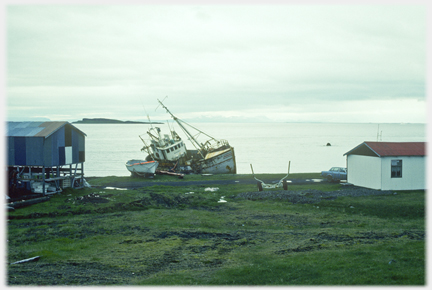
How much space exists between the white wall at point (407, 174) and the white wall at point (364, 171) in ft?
1.80

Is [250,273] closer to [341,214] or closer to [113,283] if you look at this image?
[113,283]

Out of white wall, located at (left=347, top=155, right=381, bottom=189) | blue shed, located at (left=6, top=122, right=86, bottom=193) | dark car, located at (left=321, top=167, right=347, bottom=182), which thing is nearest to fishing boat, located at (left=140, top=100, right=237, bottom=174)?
dark car, located at (left=321, top=167, right=347, bottom=182)

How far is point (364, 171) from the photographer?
30344 millimetres

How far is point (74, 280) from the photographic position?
10.4 m

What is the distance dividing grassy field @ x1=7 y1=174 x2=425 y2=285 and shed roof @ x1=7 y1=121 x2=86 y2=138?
549cm

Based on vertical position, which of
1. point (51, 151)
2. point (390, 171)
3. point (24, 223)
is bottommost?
point (24, 223)

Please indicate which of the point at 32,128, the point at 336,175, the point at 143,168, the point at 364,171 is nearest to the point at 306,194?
the point at 364,171

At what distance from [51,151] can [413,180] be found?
98.5 ft

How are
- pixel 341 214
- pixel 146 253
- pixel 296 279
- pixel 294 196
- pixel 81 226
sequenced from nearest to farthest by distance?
pixel 296 279 → pixel 146 253 → pixel 81 226 → pixel 341 214 → pixel 294 196

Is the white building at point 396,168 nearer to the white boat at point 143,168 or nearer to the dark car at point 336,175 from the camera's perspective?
the dark car at point 336,175

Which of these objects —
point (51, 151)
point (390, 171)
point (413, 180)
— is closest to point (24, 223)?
point (51, 151)

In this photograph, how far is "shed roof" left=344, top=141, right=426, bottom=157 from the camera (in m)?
28.5

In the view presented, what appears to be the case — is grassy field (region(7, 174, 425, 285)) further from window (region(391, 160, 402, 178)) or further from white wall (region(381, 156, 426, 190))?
window (region(391, 160, 402, 178))

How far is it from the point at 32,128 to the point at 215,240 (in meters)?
20.3
